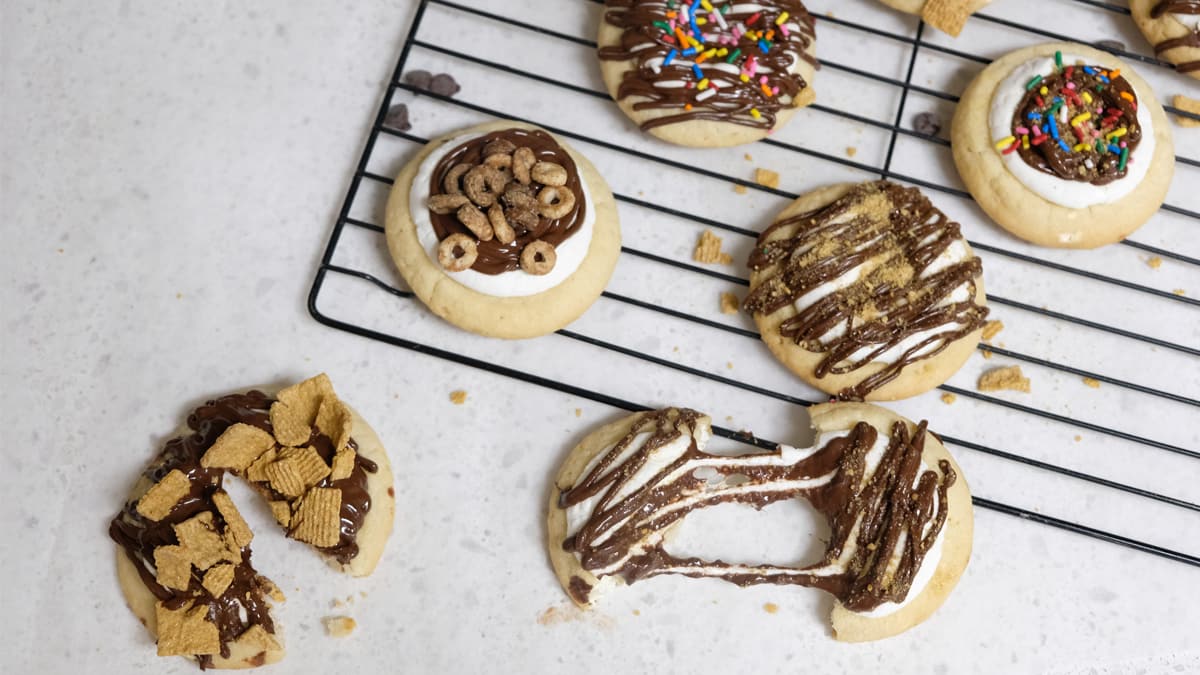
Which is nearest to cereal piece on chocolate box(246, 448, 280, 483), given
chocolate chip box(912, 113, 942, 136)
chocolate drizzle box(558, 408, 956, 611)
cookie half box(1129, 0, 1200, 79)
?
chocolate drizzle box(558, 408, 956, 611)

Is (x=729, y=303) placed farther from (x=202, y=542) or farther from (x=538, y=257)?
(x=202, y=542)

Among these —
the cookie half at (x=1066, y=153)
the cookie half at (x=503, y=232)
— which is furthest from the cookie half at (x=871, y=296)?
the cookie half at (x=503, y=232)

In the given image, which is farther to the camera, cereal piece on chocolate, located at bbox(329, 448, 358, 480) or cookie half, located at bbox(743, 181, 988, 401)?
cookie half, located at bbox(743, 181, 988, 401)

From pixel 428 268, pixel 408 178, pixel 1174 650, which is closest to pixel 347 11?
pixel 408 178

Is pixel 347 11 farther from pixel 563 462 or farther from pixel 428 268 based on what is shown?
pixel 563 462

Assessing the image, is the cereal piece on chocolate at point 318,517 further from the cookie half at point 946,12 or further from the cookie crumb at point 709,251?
the cookie half at point 946,12

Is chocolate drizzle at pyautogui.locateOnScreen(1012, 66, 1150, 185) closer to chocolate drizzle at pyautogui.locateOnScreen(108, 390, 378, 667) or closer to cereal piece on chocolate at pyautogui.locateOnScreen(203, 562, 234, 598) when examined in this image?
chocolate drizzle at pyautogui.locateOnScreen(108, 390, 378, 667)
